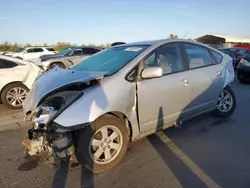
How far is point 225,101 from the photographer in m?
5.60

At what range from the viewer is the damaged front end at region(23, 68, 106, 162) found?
315 centimetres

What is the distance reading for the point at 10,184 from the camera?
3.26 meters

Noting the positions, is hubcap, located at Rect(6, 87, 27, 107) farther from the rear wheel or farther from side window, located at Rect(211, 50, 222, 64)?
the rear wheel

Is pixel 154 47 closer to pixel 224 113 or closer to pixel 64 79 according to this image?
pixel 64 79

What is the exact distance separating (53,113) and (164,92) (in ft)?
5.66

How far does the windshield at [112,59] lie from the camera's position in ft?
12.8

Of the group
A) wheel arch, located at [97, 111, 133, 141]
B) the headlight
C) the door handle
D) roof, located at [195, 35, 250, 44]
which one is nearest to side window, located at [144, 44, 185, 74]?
the door handle

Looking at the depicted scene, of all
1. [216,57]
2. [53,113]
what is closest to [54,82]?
[53,113]

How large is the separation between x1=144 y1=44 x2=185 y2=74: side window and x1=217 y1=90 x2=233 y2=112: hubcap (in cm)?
157

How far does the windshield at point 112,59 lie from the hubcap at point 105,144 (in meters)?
0.82

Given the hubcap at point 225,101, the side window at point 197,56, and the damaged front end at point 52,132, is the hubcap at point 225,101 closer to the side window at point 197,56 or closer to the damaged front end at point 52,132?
the side window at point 197,56

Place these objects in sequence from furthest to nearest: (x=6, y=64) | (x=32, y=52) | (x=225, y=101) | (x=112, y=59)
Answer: (x=32, y=52), (x=6, y=64), (x=225, y=101), (x=112, y=59)

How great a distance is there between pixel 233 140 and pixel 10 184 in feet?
11.5

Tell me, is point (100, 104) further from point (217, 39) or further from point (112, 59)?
point (217, 39)
